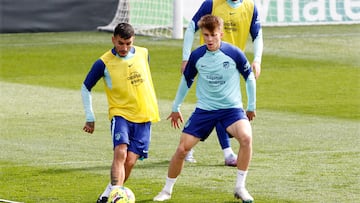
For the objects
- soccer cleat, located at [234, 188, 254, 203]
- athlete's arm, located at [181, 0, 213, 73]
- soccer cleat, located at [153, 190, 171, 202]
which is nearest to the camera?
soccer cleat, located at [234, 188, 254, 203]

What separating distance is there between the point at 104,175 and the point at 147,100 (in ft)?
5.34

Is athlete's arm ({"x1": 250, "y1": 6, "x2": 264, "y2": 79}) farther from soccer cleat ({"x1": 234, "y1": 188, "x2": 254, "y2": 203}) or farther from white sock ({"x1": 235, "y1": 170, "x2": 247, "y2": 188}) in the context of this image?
soccer cleat ({"x1": 234, "y1": 188, "x2": 254, "y2": 203})

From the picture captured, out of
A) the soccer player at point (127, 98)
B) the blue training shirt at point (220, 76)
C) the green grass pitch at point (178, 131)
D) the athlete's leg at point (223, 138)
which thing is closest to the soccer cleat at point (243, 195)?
the green grass pitch at point (178, 131)

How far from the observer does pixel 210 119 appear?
11.0m

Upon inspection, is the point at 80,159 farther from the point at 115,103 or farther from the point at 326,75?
the point at 326,75

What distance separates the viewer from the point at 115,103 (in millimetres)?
11078

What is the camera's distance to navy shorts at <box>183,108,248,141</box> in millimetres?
10938

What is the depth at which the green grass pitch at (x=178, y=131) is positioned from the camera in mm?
11586

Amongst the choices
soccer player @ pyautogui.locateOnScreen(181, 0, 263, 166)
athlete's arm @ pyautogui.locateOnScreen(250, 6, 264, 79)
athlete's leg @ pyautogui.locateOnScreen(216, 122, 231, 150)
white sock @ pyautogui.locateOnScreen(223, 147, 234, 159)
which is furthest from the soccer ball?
soccer player @ pyautogui.locateOnScreen(181, 0, 263, 166)

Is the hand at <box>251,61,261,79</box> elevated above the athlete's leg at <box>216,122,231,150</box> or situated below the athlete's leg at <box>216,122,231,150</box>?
above

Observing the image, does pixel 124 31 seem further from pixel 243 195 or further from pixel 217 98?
pixel 243 195

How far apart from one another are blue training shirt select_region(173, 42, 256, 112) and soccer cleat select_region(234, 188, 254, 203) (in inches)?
32.7

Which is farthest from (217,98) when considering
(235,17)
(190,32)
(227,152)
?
(235,17)

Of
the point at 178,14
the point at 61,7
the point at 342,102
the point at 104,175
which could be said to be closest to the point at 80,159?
the point at 104,175
